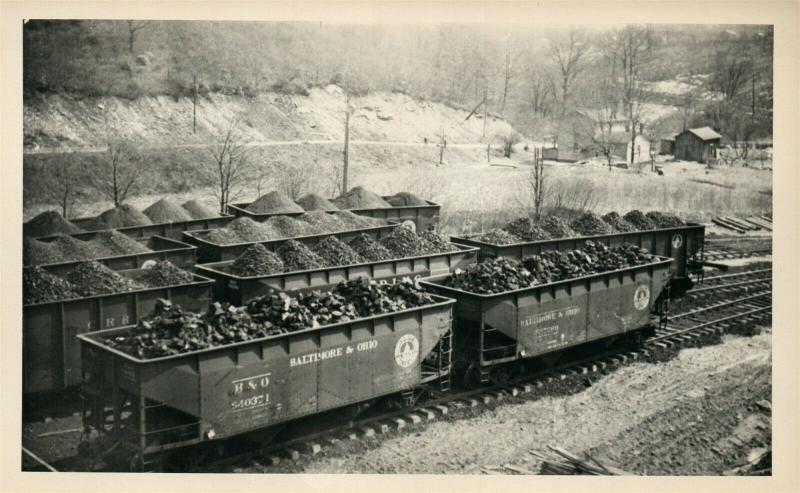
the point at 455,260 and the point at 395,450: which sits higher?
the point at 455,260

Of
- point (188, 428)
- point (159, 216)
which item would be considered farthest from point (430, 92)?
point (188, 428)

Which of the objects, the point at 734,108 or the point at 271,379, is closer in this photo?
the point at 271,379

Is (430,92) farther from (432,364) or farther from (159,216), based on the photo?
(432,364)

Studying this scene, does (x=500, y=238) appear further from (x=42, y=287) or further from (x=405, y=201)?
(x=42, y=287)

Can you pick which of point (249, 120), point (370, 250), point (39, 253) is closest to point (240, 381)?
point (39, 253)

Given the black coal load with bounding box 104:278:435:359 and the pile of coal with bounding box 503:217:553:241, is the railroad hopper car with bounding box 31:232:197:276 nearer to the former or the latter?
the black coal load with bounding box 104:278:435:359

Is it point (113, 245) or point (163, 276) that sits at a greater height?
point (113, 245)
